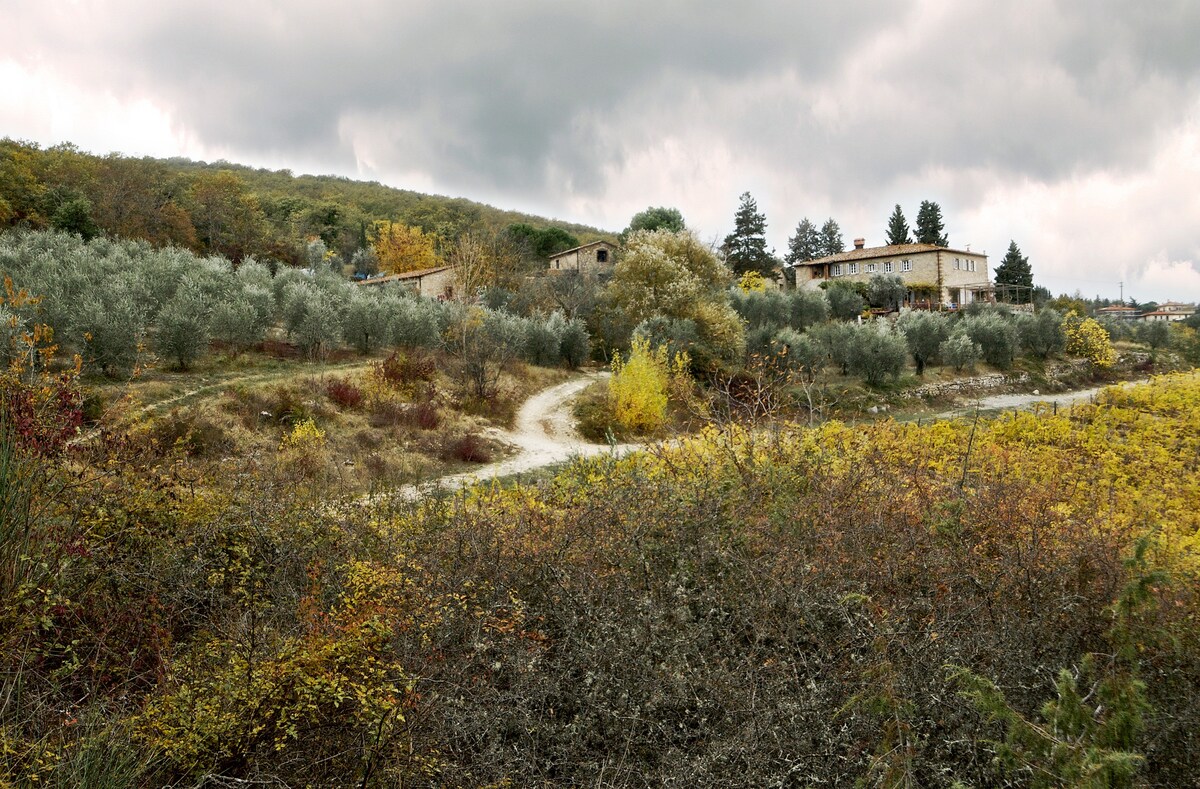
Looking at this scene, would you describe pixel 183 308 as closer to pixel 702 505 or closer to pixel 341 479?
pixel 341 479

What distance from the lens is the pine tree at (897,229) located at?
59312mm

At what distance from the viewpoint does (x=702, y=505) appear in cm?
514

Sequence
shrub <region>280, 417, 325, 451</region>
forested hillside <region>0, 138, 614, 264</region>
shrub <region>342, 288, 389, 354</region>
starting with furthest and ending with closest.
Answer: forested hillside <region>0, 138, 614, 264</region> → shrub <region>342, 288, 389, 354</region> → shrub <region>280, 417, 325, 451</region>

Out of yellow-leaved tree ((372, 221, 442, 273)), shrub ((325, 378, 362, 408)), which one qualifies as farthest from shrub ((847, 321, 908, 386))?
yellow-leaved tree ((372, 221, 442, 273))

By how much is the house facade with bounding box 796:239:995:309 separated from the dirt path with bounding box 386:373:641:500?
106 feet

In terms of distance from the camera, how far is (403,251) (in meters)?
49.4

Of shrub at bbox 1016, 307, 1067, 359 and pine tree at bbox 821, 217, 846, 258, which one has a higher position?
pine tree at bbox 821, 217, 846, 258

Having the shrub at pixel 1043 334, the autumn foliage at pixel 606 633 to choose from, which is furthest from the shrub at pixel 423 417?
the shrub at pixel 1043 334

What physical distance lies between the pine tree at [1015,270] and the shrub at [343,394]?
178 ft

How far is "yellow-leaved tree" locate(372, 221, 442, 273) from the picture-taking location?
4903cm

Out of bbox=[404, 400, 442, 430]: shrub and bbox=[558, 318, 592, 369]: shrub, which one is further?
bbox=[558, 318, 592, 369]: shrub

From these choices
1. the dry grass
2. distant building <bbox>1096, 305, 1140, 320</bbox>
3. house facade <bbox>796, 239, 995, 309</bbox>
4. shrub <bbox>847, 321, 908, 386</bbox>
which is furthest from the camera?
distant building <bbox>1096, 305, 1140, 320</bbox>

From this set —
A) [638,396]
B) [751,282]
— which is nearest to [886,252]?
[751,282]

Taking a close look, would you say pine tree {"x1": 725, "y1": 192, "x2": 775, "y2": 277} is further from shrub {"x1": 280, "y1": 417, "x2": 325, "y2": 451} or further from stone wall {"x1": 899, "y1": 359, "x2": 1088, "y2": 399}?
shrub {"x1": 280, "y1": 417, "x2": 325, "y2": 451}
